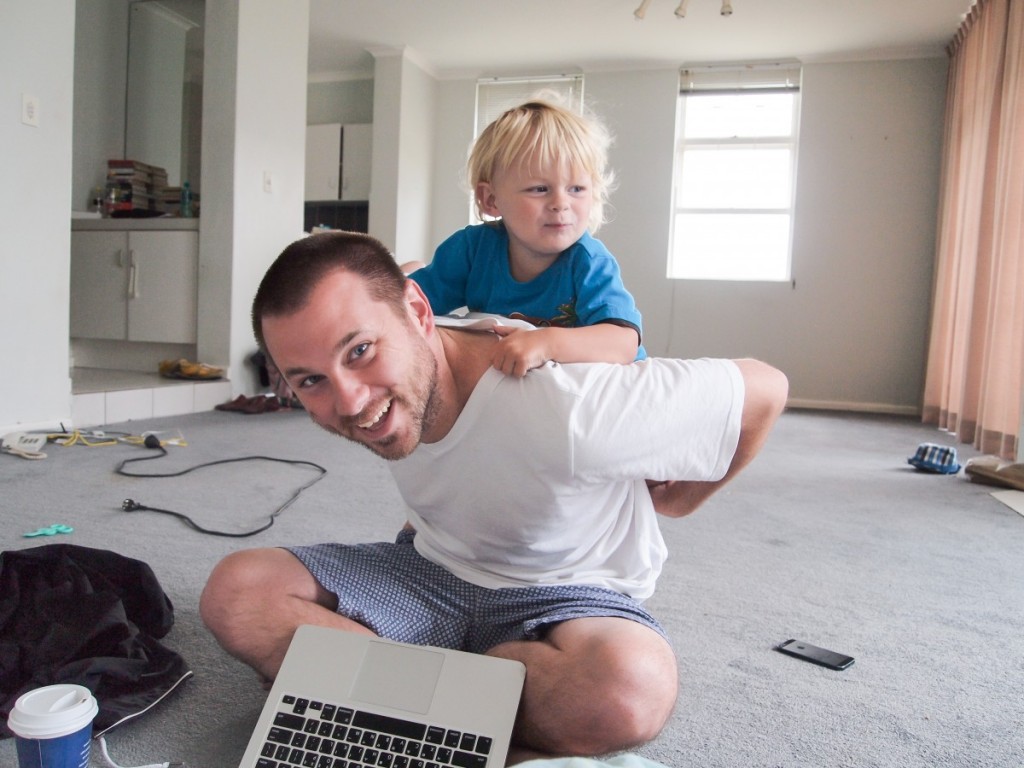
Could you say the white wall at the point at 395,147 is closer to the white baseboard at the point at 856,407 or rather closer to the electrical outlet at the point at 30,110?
the electrical outlet at the point at 30,110

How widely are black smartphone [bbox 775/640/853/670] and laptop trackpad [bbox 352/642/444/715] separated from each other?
31.1 inches

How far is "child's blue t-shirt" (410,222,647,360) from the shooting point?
138 centimetres

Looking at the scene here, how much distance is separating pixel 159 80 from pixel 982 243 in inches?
215

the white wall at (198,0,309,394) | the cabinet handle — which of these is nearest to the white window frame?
the white wall at (198,0,309,394)

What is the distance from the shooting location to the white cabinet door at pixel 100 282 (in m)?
4.58

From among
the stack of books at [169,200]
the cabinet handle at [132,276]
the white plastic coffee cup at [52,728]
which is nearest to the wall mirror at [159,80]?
the stack of books at [169,200]

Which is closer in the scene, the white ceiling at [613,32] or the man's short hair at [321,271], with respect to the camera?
the man's short hair at [321,271]

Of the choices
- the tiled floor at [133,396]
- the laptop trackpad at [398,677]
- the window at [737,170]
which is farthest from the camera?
the window at [737,170]

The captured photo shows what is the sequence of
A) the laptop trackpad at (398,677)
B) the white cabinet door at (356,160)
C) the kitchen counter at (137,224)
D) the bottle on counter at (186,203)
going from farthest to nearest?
the white cabinet door at (356,160) → the bottle on counter at (186,203) → the kitchen counter at (137,224) → the laptop trackpad at (398,677)

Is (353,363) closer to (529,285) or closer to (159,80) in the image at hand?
(529,285)

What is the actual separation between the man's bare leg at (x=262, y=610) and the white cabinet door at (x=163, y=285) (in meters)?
3.81

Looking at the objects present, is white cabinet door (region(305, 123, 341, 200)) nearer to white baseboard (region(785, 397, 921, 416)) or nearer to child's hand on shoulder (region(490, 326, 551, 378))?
white baseboard (region(785, 397, 921, 416))

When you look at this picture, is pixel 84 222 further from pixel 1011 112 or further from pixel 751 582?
pixel 1011 112

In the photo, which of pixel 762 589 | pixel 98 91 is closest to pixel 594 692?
pixel 762 589
